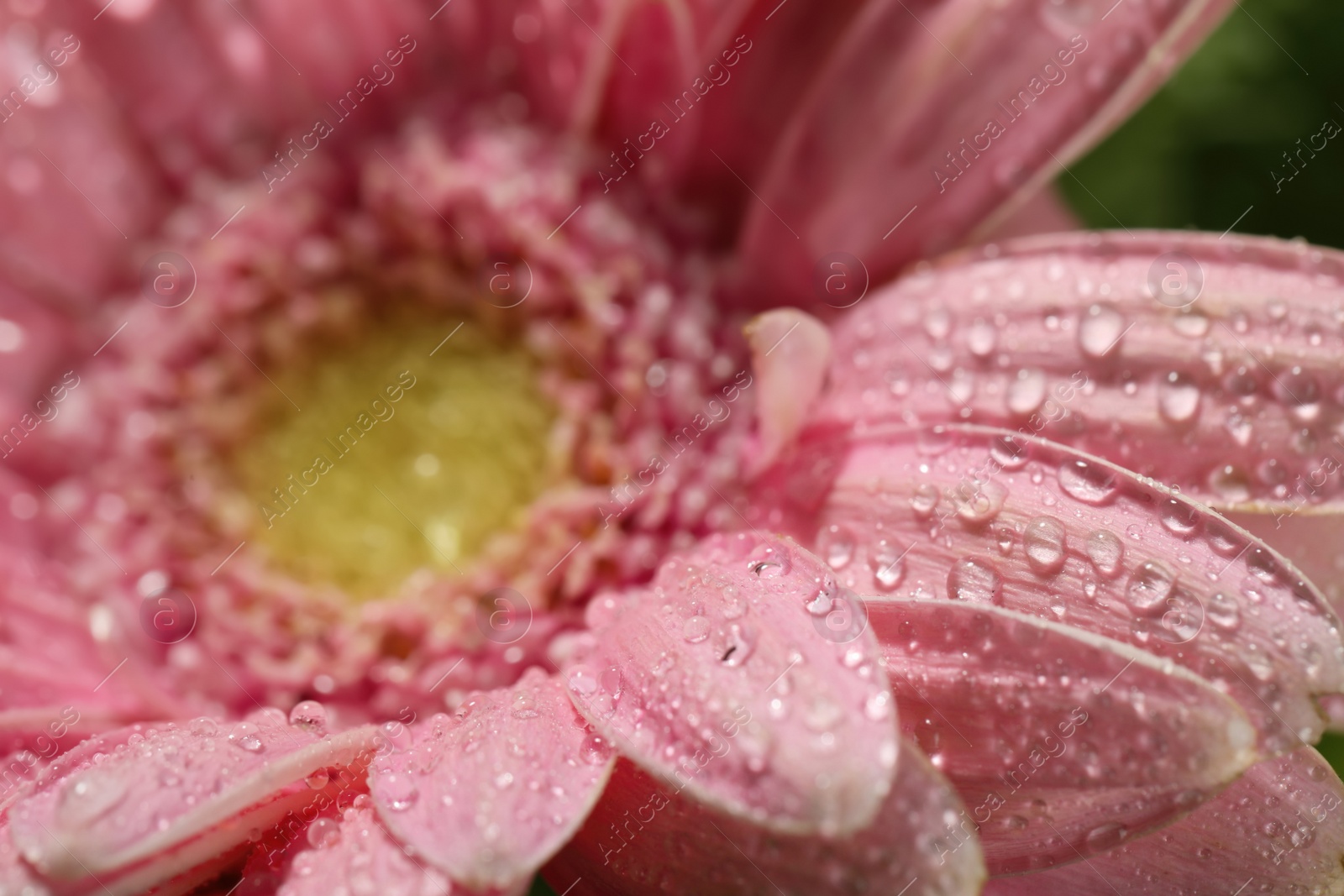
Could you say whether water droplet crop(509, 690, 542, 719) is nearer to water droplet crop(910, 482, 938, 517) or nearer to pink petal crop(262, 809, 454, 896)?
pink petal crop(262, 809, 454, 896)

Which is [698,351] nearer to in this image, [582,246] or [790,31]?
[582,246]

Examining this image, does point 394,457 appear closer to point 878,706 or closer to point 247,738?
point 247,738

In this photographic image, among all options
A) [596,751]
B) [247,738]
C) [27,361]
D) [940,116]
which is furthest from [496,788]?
[27,361]

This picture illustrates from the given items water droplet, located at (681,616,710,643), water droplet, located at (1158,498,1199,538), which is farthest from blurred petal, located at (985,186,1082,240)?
water droplet, located at (681,616,710,643)

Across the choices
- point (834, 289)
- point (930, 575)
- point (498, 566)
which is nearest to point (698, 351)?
point (834, 289)

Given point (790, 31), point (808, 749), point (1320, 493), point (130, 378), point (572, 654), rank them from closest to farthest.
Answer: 1. point (808, 749)
2. point (1320, 493)
3. point (572, 654)
4. point (790, 31)
5. point (130, 378)
